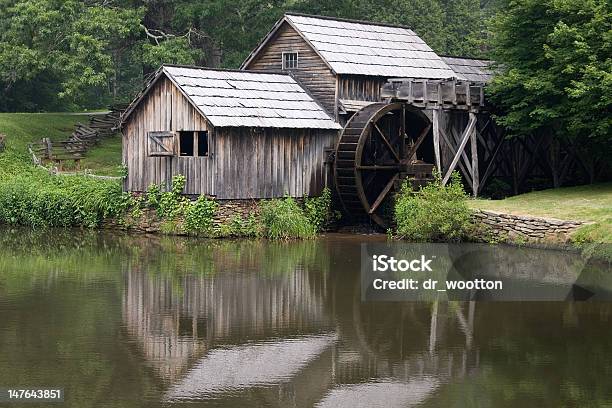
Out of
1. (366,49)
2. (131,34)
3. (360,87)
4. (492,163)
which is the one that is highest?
(131,34)

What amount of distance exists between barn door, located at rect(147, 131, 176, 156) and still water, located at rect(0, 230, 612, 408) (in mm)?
7448

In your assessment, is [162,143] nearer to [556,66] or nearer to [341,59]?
[341,59]

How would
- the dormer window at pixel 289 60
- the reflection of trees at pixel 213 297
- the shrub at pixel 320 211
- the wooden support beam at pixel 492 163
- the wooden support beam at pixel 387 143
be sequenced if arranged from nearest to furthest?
the reflection of trees at pixel 213 297 → the shrub at pixel 320 211 → the wooden support beam at pixel 387 143 → the dormer window at pixel 289 60 → the wooden support beam at pixel 492 163

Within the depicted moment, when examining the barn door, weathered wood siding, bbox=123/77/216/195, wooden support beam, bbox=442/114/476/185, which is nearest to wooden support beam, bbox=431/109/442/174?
wooden support beam, bbox=442/114/476/185

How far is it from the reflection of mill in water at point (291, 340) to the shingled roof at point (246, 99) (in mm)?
9074

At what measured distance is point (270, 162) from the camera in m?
32.3

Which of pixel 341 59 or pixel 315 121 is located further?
pixel 341 59

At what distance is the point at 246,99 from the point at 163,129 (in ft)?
8.52

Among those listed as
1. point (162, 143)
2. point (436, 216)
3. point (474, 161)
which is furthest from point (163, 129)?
point (474, 161)

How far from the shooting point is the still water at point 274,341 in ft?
45.5

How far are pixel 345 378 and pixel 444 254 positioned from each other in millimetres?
13202

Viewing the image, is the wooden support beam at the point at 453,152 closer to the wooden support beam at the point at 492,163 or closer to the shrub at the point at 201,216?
the wooden support beam at the point at 492,163

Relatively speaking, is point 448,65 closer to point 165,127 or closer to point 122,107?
point 165,127

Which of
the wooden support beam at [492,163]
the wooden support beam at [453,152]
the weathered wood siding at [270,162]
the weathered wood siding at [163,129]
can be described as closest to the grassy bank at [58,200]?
the weathered wood siding at [163,129]
